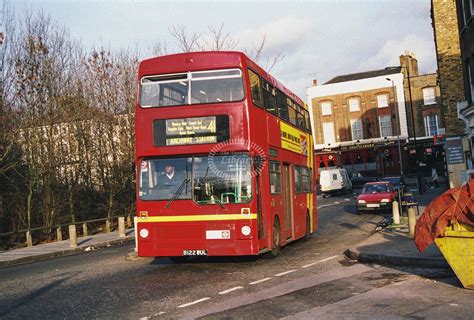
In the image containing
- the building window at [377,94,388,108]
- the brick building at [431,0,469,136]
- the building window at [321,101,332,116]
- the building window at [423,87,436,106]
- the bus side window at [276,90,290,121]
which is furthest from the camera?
the building window at [321,101,332,116]

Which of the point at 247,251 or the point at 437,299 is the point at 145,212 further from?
the point at 437,299

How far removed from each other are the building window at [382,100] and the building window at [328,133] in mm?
6000

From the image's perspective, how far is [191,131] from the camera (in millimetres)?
11938

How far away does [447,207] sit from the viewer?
8648 mm

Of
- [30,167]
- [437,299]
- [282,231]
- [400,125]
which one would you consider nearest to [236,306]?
[437,299]

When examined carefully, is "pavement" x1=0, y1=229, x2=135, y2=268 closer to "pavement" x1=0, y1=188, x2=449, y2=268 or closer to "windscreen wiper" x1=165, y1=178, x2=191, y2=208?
"pavement" x1=0, y1=188, x2=449, y2=268

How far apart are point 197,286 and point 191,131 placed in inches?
136

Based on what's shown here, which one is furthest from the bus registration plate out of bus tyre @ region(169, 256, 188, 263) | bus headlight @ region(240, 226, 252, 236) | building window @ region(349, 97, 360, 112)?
building window @ region(349, 97, 360, 112)

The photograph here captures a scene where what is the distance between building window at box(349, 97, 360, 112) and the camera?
216 ft

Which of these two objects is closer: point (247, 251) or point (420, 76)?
point (247, 251)

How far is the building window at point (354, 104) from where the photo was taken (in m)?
65.9

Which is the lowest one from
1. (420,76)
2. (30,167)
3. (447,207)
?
(447,207)

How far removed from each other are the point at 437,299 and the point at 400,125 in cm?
5850

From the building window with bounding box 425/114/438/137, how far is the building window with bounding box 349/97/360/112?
7919mm
